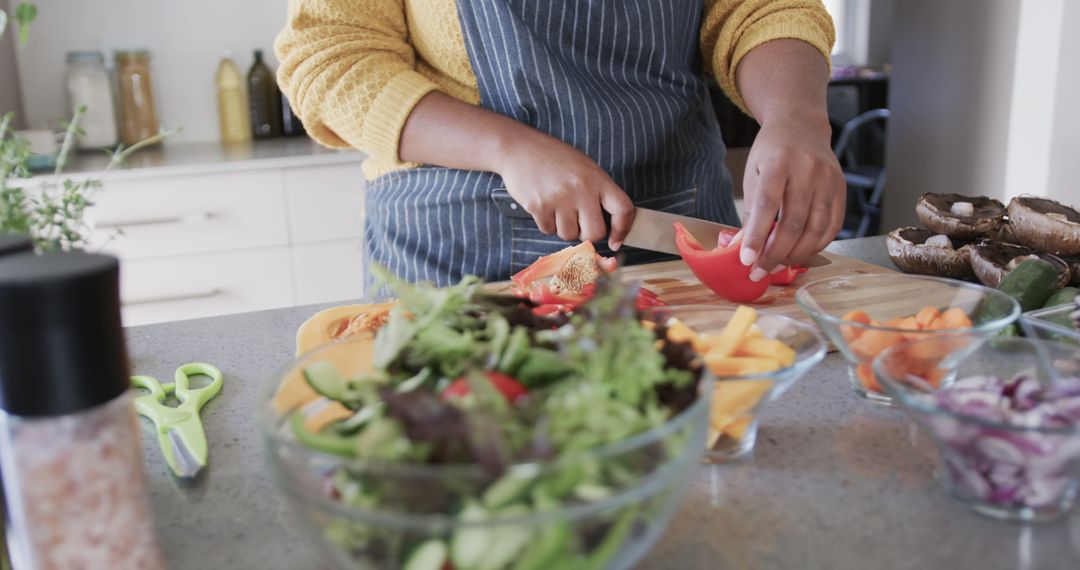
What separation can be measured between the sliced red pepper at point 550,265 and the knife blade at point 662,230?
0.08 meters

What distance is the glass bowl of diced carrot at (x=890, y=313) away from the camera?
0.77 m

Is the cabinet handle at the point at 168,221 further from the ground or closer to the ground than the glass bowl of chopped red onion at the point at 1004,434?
closer to the ground

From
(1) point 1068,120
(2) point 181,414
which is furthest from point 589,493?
(1) point 1068,120

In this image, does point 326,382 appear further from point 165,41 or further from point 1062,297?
point 165,41

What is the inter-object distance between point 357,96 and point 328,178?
1245 millimetres

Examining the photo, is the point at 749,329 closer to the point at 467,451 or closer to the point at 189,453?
the point at 467,451

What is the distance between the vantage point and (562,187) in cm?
115

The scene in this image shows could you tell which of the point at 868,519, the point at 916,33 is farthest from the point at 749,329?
the point at 916,33

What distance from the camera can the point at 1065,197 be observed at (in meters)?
2.06

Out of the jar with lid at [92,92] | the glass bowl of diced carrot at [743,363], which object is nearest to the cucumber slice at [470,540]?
the glass bowl of diced carrot at [743,363]

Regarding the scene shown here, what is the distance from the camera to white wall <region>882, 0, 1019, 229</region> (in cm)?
232

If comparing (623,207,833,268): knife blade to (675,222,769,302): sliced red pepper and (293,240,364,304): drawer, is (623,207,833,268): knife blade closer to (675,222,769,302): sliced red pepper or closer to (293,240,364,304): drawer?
(675,222,769,302): sliced red pepper

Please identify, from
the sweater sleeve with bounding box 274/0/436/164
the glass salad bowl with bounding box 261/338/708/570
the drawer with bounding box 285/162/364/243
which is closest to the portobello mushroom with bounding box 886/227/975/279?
the sweater sleeve with bounding box 274/0/436/164

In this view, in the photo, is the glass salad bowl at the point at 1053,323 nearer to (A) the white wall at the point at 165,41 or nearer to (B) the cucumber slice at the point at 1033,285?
(B) the cucumber slice at the point at 1033,285
